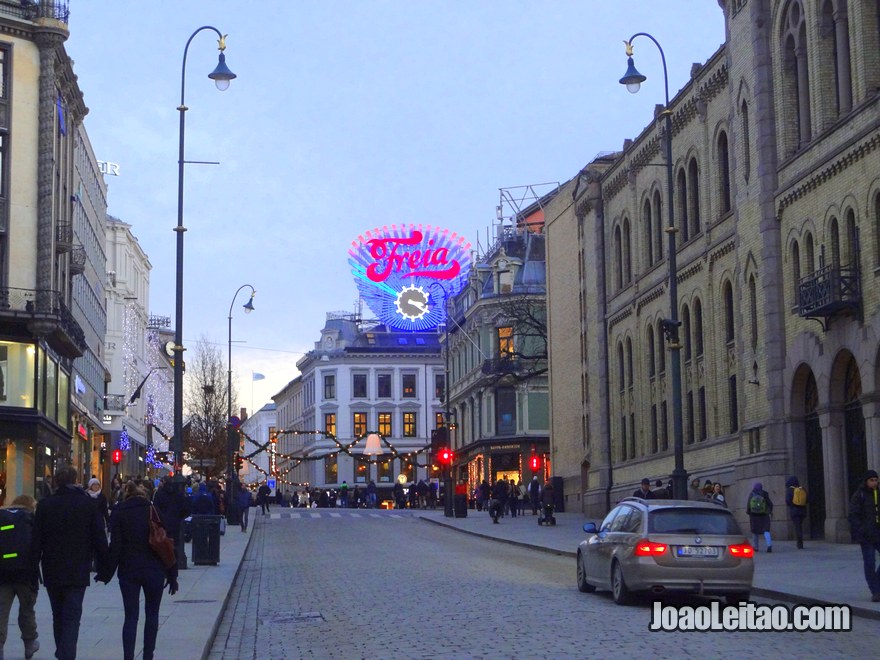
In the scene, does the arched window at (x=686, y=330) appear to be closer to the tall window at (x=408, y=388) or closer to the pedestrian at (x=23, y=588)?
the pedestrian at (x=23, y=588)

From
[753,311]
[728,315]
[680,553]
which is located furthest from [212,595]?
[728,315]

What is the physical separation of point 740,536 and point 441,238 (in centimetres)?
8106

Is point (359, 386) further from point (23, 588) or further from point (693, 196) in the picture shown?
point (23, 588)

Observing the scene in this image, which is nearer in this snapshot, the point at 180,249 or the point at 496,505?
the point at 180,249

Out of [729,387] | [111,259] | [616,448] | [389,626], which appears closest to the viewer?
[389,626]

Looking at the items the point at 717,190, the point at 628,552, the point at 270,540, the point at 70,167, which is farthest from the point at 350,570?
the point at 70,167

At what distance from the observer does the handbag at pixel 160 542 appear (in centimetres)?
1227

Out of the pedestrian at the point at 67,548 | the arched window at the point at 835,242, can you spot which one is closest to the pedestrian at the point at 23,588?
the pedestrian at the point at 67,548

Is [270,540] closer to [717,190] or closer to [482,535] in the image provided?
[482,535]

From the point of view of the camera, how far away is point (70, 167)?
55281mm

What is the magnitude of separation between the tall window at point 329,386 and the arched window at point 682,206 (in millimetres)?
83260

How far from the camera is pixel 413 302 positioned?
100188 millimetres

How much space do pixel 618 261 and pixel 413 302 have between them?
156 feet

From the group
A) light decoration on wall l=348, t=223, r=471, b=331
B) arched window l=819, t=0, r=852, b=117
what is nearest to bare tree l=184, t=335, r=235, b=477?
light decoration on wall l=348, t=223, r=471, b=331
